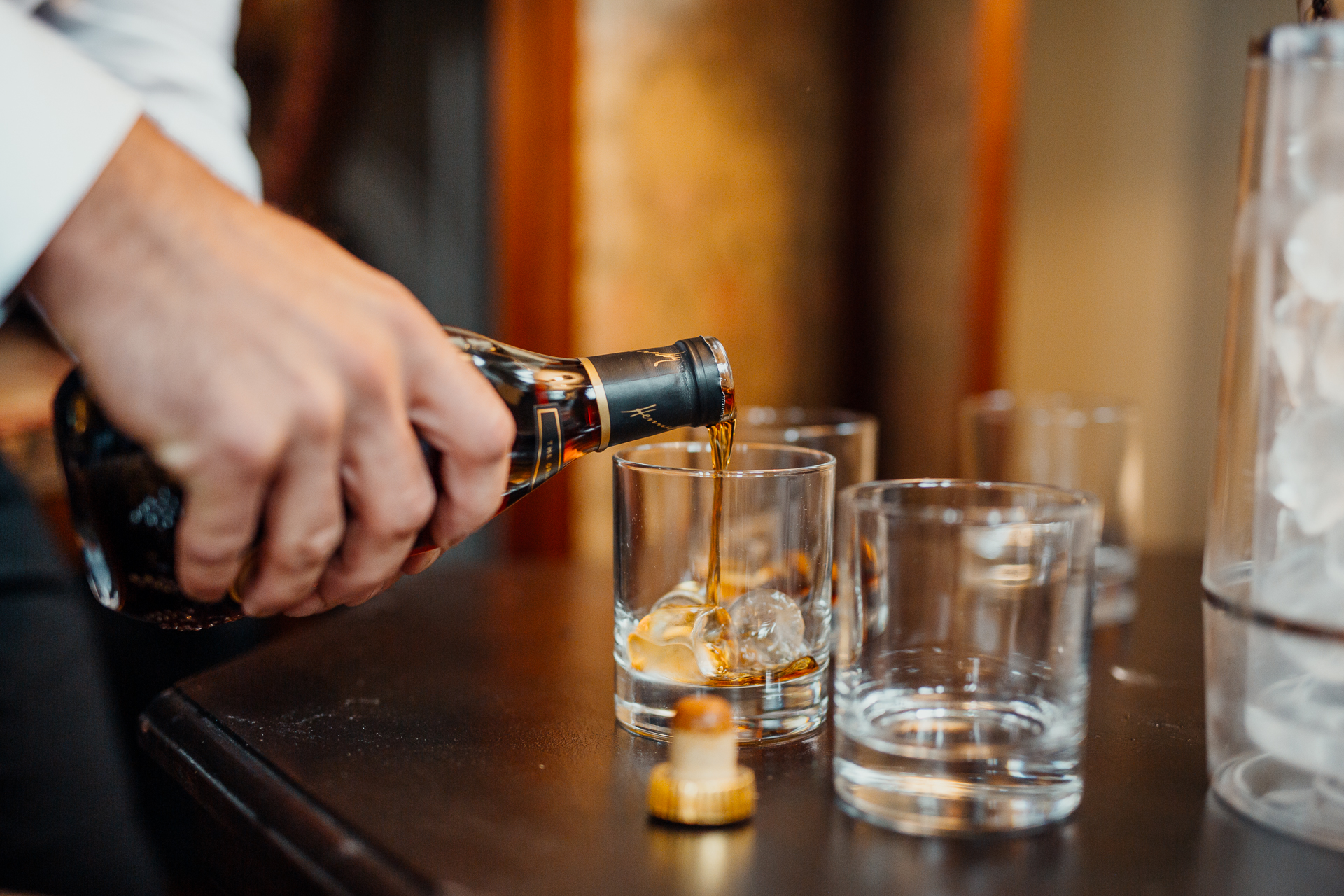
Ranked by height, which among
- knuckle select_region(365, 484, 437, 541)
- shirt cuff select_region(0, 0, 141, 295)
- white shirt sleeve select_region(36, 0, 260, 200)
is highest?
white shirt sleeve select_region(36, 0, 260, 200)

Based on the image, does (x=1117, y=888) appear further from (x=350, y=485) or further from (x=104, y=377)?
(x=104, y=377)

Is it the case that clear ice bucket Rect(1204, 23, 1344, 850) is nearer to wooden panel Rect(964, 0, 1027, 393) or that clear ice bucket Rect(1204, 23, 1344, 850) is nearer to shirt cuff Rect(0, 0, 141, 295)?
shirt cuff Rect(0, 0, 141, 295)

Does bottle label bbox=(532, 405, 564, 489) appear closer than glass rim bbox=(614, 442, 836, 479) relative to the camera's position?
No

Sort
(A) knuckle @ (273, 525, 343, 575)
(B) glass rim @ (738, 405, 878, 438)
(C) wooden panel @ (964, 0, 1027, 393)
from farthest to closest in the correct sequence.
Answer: (C) wooden panel @ (964, 0, 1027, 393), (B) glass rim @ (738, 405, 878, 438), (A) knuckle @ (273, 525, 343, 575)

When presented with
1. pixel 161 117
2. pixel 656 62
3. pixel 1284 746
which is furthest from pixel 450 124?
pixel 1284 746

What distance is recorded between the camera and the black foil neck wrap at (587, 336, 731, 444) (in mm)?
810

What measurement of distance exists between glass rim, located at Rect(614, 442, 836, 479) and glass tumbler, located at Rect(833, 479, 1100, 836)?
0.09m

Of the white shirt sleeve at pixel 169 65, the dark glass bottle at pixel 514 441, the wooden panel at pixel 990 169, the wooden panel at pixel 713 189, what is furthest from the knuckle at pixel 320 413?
the wooden panel at pixel 990 169

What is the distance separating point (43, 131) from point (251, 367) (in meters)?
0.18

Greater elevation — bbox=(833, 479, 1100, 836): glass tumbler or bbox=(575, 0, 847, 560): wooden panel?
bbox=(575, 0, 847, 560): wooden panel

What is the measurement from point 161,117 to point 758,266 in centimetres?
245

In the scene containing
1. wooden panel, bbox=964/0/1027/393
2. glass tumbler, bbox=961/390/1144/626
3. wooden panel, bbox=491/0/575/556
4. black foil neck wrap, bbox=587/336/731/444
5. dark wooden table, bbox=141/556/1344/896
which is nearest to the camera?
dark wooden table, bbox=141/556/1344/896

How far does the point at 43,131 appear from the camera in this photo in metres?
0.62

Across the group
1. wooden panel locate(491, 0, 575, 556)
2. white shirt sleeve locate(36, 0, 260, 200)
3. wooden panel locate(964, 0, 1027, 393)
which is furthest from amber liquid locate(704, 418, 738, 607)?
wooden panel locate(964, 0, 1027, 393)
